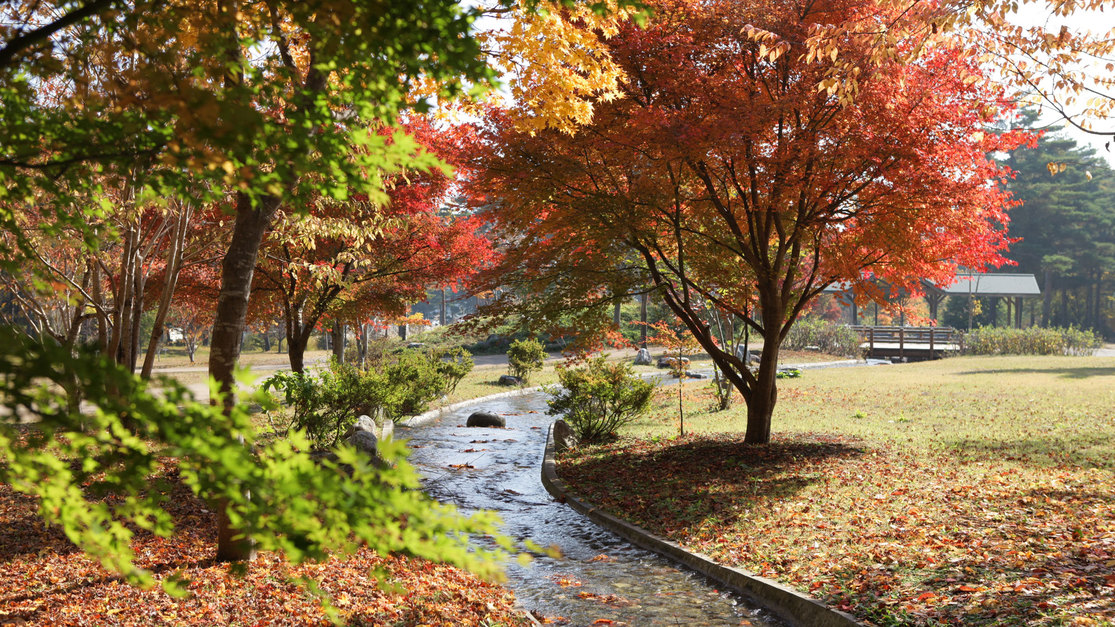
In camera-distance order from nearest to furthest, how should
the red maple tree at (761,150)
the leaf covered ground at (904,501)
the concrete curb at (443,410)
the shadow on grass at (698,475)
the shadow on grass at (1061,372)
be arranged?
the leaf covered ground at (904,501) → the shadow on grass at (698,475) → the red maple tree at (761,150) → the concrete curb at (443,410) → the shadow on grass at (1061,372)

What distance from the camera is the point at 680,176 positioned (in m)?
9.05

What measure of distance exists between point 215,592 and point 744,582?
3760 millimetres

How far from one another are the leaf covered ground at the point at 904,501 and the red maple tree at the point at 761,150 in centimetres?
245

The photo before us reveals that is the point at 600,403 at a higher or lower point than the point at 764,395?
lower

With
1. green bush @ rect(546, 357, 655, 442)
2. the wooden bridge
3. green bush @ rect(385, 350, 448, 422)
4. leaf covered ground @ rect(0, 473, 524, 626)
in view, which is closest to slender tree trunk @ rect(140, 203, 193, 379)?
leaf covered ground @ rect(0, 473, 524, 626)

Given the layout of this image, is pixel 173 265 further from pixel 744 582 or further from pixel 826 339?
pixel 826 339

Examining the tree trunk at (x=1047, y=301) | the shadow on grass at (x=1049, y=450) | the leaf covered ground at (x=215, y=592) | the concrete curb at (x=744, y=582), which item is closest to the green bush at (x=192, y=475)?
the leaf covered ground at (x=215, y=592)

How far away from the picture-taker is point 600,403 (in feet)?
40.5

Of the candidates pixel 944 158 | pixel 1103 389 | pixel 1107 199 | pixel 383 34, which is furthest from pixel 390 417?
pixel 1107 199

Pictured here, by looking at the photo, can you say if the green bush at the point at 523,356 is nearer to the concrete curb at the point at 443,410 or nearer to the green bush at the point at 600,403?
the concrete curb at the point at 443,410

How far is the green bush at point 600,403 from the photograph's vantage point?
12.0 meters

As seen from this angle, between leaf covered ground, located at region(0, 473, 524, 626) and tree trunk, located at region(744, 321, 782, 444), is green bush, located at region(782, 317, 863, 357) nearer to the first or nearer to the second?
tree trunk, located at region(744, 321, 782, 444)

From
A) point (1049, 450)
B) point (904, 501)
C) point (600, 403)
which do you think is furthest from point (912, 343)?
point (904, 501)

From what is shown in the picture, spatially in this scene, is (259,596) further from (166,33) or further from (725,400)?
(725,400)
